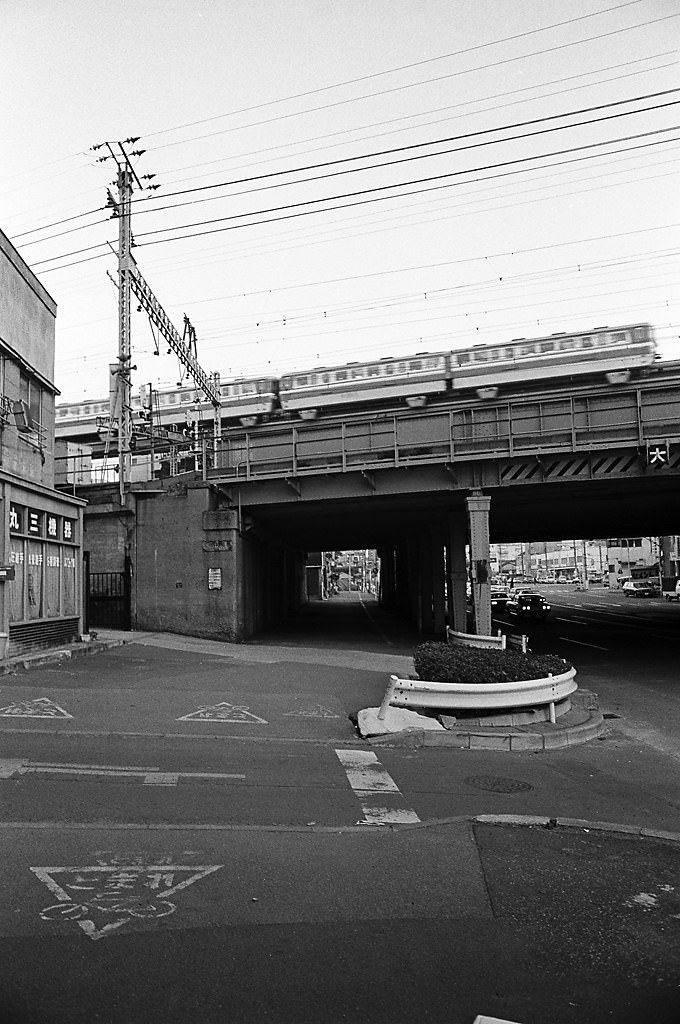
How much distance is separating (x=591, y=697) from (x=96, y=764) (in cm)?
772

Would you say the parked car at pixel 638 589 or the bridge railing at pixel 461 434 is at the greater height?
the bridge railing at pixel 461 434

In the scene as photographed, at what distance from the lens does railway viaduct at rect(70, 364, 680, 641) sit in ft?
69.5

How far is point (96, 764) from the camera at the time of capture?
340 inches

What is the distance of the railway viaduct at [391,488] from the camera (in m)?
21.2

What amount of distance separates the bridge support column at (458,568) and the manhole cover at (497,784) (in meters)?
17.2

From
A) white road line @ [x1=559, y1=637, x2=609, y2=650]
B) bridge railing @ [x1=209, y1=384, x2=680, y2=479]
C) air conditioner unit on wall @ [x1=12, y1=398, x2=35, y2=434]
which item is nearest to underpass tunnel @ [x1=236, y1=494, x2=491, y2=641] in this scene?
bridge railing @ [x1=209, y1=384, x2=680, y2=479]

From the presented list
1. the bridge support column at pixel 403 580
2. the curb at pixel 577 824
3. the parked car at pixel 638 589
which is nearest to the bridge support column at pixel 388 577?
the bridge support column at pixel 403 580

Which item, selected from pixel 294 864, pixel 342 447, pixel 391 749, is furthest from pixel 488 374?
pixel 294 864

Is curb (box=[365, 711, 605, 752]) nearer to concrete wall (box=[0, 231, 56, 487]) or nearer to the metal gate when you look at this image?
concrete wall (box=[0, 231, 56, 487])

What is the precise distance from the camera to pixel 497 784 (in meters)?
8.21

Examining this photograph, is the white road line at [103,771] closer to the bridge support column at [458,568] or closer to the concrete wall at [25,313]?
the concrete wall at [25,313]

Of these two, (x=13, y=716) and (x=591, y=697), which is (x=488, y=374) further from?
(x=13, y=716)

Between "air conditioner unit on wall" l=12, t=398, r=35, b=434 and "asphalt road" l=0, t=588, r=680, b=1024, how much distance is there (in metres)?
9.88

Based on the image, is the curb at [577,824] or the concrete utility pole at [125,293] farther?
the concrete utility pole at [125,293]
